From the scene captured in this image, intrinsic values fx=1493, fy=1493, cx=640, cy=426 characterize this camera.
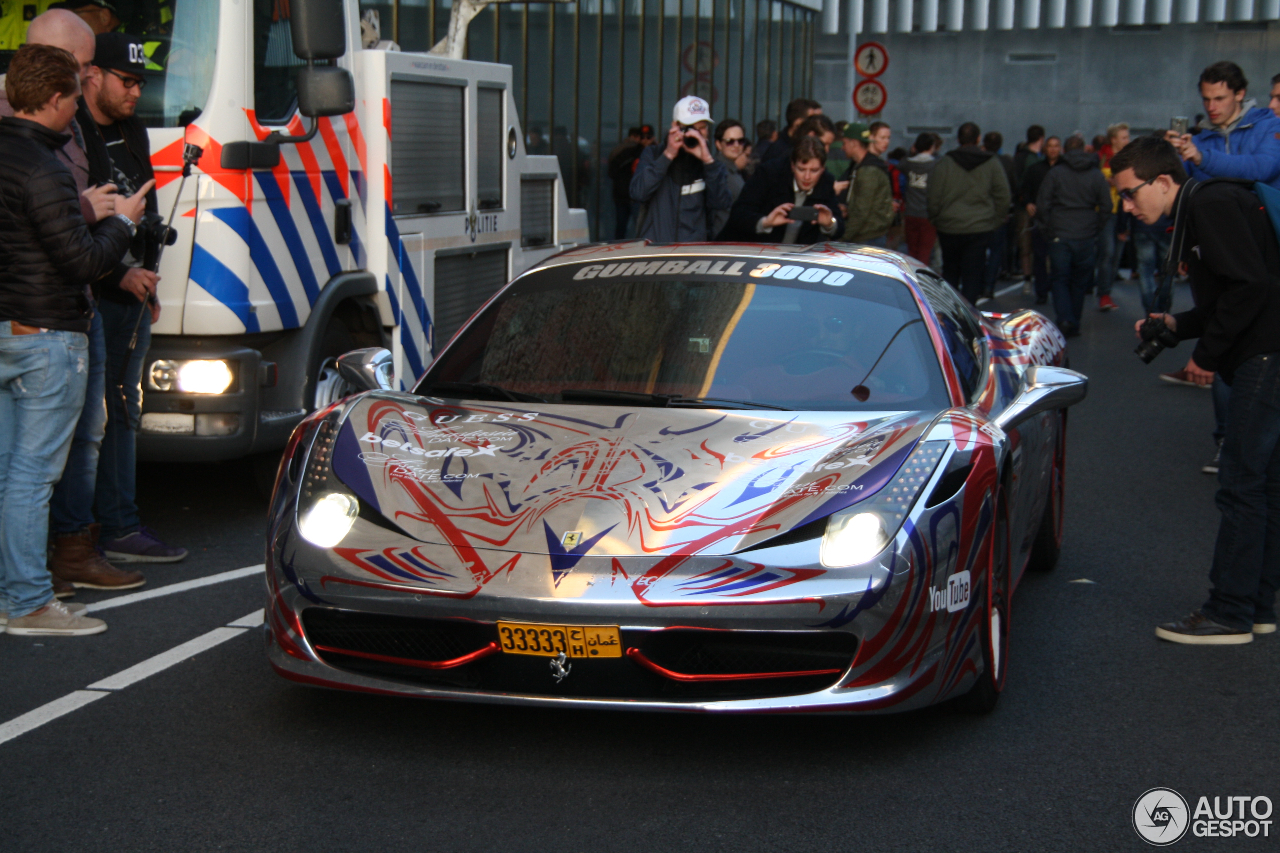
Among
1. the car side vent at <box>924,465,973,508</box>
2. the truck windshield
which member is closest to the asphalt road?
the car side vent at <box>924,465,973,508</box>

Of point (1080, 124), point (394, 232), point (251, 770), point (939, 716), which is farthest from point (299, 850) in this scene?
point (1080, 124)

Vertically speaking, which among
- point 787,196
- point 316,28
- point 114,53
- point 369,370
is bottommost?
point 369,370

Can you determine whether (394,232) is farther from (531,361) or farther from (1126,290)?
(1126,290)

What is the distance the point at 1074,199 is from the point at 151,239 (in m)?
Result: 11.0

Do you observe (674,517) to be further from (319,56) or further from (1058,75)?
(1058,75)

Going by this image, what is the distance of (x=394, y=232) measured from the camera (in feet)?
24.6

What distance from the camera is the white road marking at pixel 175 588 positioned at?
5.45 meters

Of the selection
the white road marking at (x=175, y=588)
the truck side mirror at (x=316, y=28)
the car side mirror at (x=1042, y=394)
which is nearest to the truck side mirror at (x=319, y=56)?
the truck side mirror at (x=316, y=28)

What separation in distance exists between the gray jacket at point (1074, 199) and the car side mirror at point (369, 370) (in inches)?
436

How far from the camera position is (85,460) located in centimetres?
564

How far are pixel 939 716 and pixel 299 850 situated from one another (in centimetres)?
182

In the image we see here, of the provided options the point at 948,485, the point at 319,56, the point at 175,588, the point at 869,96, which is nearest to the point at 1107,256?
the point at 869,96

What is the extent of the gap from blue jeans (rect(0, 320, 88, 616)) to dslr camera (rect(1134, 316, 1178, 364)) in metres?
3.73

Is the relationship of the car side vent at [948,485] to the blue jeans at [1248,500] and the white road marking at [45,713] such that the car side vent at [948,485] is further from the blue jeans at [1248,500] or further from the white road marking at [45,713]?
the white road marking at [45,713]
